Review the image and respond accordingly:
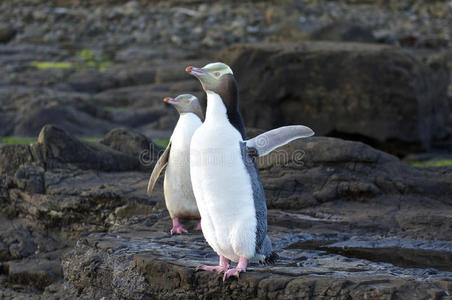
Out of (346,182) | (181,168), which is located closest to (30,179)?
(181,168)

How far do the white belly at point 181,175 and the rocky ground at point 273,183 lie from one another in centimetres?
20

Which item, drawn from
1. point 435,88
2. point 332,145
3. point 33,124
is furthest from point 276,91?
point 332,145

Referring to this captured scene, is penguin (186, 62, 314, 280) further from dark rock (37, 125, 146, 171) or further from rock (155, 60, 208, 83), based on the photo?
rock (155, 60, 208, 83)

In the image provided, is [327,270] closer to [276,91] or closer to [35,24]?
[276,91]

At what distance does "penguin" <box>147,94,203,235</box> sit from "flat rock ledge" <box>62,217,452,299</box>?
205 mm

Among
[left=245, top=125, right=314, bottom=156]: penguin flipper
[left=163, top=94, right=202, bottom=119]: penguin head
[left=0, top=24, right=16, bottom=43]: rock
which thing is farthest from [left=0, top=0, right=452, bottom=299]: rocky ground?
[left=0, top=24, right=16, bottom=43]: rock

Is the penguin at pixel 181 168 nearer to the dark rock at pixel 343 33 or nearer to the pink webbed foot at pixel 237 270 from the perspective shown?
the pink webbed foot at pixel 237 270

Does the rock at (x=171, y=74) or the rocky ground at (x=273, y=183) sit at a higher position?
the rock at (x=171, y=74)

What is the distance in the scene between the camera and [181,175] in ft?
19.2

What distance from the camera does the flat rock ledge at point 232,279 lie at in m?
3.97

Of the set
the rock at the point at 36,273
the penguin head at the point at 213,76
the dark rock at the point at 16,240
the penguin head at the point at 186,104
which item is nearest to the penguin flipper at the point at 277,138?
the penguin head at the point at 213,76

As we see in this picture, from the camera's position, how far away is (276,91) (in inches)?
485

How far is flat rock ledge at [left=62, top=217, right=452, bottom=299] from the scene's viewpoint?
3973 millimetres

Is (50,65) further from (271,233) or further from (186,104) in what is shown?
(271,233)
